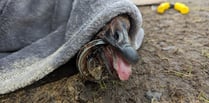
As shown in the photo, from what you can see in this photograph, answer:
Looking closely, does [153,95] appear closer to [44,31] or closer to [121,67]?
[121,67]

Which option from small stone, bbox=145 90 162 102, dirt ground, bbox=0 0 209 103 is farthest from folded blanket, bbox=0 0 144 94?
small stone, bbox=145 90 162 102

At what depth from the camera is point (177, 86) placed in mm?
1145

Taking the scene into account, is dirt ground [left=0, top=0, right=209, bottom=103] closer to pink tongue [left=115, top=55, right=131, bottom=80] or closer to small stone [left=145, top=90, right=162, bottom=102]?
small stone [left=145, top=90, right=162, bottom=102]

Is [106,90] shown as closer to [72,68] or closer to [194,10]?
[72,68]

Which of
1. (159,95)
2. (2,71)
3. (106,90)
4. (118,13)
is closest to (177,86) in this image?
(159,95)

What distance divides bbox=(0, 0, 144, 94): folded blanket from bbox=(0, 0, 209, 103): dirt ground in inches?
3.7

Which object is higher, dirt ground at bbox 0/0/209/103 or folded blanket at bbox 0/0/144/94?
folded blanket at bbox 0/0/144/94

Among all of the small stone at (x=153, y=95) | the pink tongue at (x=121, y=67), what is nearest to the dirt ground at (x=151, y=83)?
the small stone at (x=153, y=95)

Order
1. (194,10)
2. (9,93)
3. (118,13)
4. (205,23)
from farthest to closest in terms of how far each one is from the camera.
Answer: (194,10), (205,23), (9,93), (118,13)

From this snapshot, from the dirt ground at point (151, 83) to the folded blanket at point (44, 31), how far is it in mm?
94

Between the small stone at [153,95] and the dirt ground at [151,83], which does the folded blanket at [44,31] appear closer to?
the dirt ground at [151,83]

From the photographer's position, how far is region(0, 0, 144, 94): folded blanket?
39.1 inches

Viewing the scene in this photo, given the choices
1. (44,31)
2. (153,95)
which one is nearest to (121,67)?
(153,95)

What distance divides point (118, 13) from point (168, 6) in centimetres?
108
